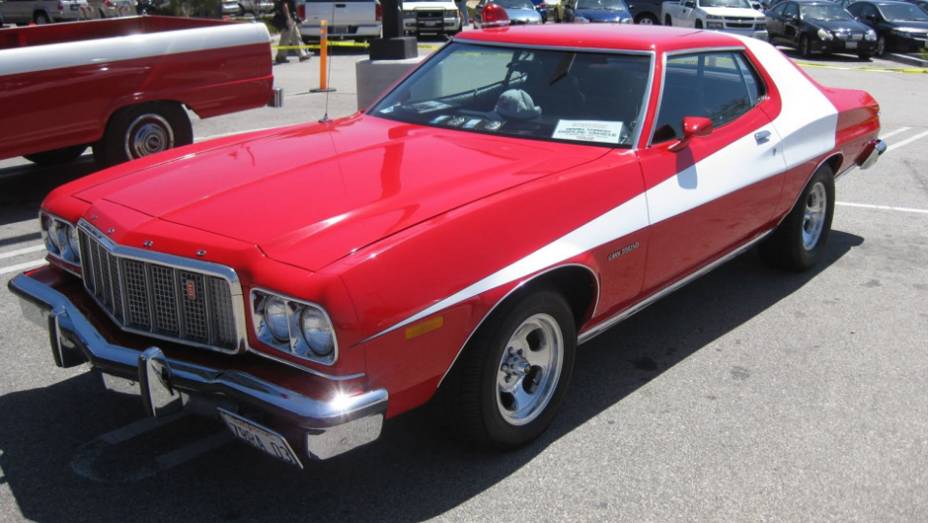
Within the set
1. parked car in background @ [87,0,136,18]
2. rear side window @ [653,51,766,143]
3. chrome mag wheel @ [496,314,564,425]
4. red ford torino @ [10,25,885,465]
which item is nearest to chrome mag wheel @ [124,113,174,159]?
red ford torino @ [10,25,885,465]

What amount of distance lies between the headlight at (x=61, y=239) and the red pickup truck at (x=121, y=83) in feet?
10.9

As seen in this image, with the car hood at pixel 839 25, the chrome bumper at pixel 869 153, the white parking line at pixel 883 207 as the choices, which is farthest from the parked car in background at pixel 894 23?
the chrome bumper at pixel 869 153

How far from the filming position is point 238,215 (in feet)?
10.7

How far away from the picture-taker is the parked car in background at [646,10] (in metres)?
28.2

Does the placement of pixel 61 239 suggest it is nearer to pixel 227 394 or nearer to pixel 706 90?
pixel 227 394

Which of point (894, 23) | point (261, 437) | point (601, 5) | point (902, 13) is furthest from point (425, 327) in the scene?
point (902, 13)

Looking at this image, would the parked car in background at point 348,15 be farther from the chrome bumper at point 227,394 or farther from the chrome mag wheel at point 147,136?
the chrome bumper at point 227,394

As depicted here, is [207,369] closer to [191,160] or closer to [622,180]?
[191,160]

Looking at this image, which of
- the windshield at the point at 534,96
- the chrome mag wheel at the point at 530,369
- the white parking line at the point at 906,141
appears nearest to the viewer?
the chrome mag wheel at the point at 530,369

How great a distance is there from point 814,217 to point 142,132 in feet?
17.8

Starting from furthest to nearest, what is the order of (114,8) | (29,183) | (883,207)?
(114,8), (29,183), (883,207)

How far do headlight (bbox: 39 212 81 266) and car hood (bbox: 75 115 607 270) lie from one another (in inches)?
6.5

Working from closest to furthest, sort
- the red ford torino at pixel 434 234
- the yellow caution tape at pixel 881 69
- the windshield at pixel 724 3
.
Answer: 1. the red ford torino at pixel 434 234
2. the yellow caution tape at pixel 881 69
3. the windshield at pixel 724 3

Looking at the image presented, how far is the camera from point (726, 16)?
2328cm
